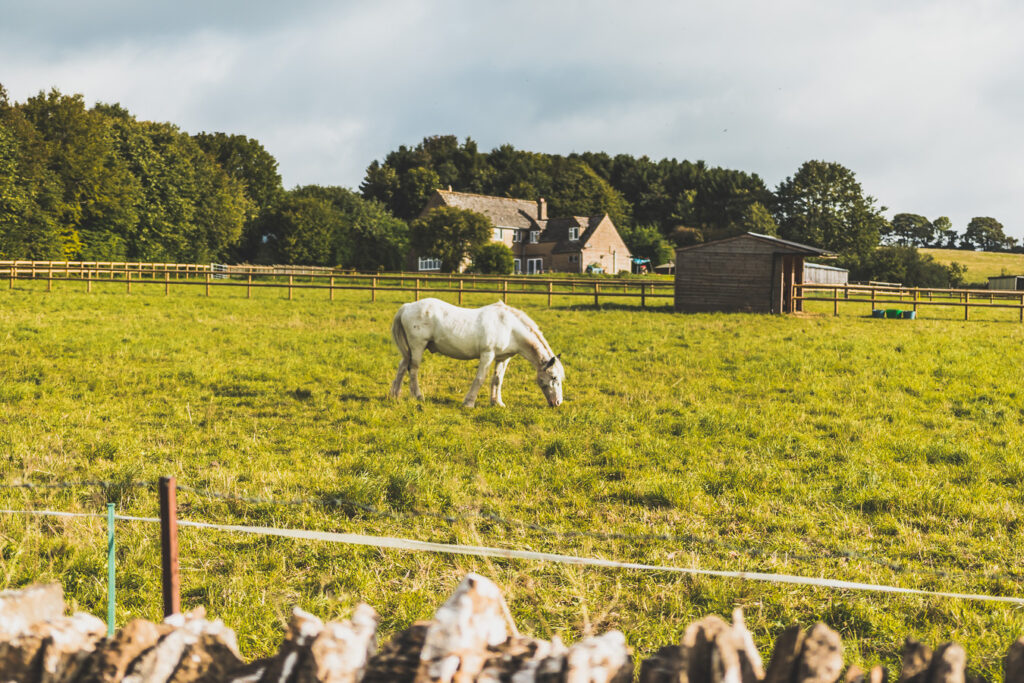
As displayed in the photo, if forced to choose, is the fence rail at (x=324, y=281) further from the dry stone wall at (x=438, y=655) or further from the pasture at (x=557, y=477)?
the dry stone wall at (x=438, y=655)

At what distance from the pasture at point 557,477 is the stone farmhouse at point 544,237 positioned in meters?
49.6

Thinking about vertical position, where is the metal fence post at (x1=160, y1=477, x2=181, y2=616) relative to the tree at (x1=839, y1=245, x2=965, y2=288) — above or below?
below

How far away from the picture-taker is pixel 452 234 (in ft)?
151

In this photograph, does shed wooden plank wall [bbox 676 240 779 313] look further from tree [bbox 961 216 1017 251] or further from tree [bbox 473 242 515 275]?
tree [bbox 961 216 1017 251]

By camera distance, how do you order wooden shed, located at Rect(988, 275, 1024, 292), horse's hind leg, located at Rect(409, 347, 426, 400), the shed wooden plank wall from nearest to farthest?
horse's hind leg, located at Rect(409, 347, 426, 400)
the shed wooden plank wall
wooden shed, located at Rect(988, 275, 1024, 292)

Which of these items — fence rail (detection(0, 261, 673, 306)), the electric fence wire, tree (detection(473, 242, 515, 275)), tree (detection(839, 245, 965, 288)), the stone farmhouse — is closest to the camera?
the electric fence wire

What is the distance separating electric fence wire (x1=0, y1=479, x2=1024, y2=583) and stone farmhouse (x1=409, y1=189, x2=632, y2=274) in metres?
54.9

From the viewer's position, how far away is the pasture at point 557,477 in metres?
3.89

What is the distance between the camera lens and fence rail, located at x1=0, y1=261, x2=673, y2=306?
24.0 meters

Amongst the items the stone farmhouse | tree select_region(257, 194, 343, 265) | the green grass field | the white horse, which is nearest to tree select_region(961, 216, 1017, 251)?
the green grass field

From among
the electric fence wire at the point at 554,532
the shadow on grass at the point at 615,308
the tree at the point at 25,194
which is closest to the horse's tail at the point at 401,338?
the electric fence wire at the point at 554,532

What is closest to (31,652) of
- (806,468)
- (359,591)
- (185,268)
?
(359,591)

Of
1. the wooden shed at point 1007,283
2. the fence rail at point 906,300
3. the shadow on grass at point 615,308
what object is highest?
the wooden shed at point 1007,283

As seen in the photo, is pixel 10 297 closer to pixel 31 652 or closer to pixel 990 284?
pixel 31 652
